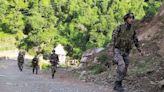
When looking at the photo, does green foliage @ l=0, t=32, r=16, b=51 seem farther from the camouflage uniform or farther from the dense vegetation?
the camouflage uniform

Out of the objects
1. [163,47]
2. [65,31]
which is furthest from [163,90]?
[65,31]

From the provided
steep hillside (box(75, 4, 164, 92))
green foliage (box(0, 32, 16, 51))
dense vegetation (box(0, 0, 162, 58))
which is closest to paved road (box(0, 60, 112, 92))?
steep hillside (box(75, 4, 164, 92))

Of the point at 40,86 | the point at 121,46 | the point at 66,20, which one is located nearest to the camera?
the point at 121,46

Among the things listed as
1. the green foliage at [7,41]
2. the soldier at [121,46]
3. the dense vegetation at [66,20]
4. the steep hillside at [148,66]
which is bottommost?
the green foliage at [7,41]

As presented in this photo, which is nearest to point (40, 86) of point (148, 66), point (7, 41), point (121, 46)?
point (121, 46)

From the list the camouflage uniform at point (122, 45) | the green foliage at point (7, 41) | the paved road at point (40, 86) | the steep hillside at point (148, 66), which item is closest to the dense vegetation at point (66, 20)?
the green foliage at point (7, 41)

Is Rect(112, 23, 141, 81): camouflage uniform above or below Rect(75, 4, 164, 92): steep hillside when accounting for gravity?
above

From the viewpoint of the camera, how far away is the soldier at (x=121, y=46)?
11711 millimetres

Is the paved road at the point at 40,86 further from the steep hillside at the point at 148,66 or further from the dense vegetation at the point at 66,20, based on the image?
the dense vegetation at the point at 66,20

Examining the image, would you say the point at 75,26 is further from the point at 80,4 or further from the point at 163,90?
the point at 163,90

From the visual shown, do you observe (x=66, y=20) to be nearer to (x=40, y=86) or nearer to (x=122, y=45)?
(x=40, y=86)

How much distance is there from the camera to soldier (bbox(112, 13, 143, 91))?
11.7 meters

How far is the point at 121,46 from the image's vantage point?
1204 cm

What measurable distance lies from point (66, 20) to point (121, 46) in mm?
84272
